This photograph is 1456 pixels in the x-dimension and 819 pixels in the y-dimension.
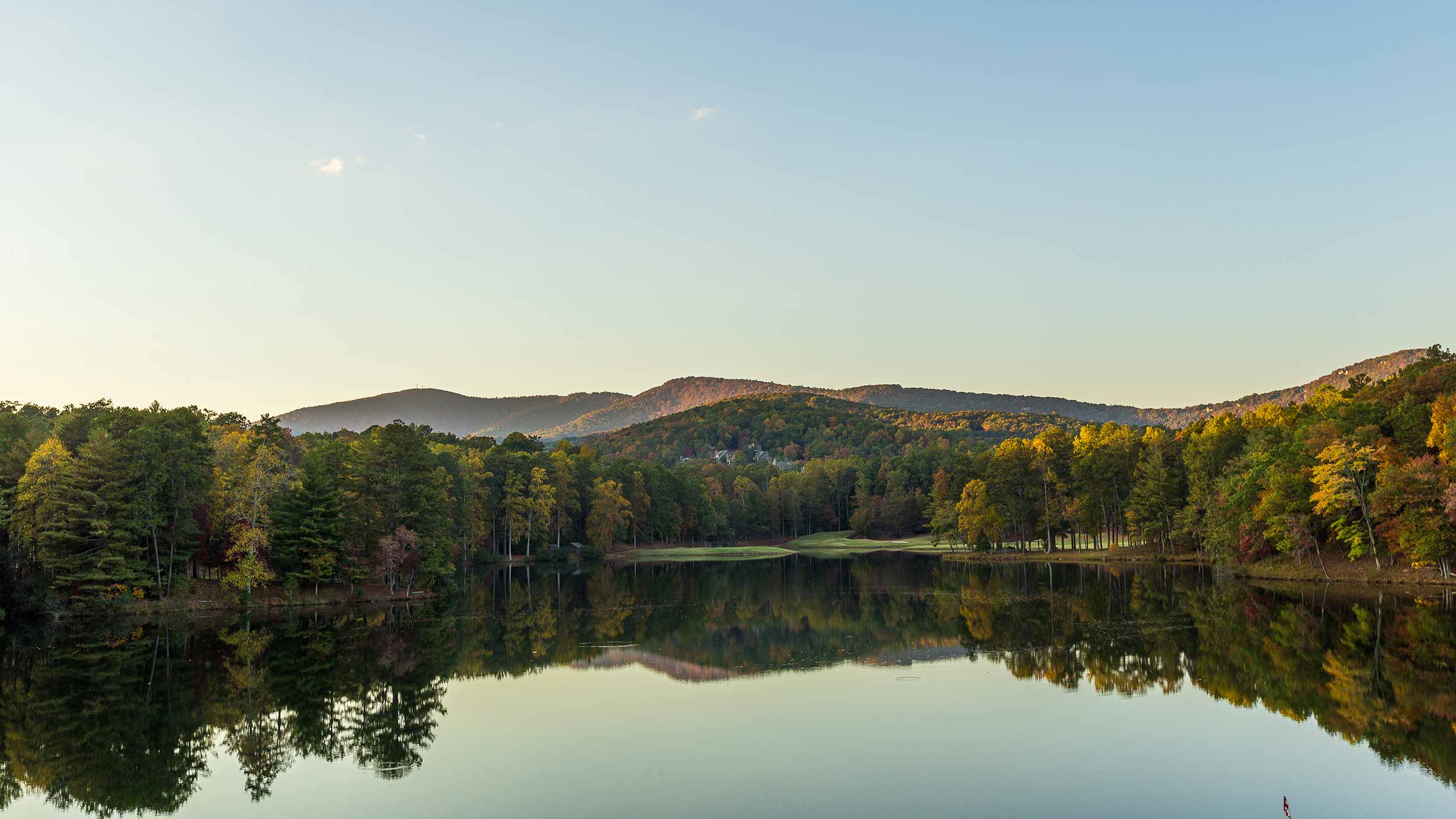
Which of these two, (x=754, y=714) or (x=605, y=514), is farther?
(x=605, y=514)

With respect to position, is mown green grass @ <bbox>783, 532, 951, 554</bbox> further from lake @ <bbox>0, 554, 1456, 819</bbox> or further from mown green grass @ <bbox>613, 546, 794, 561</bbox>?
lake @ <bbox>0, 554, 1456, 819</bbox>

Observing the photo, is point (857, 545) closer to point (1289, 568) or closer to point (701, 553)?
point (701, 553)

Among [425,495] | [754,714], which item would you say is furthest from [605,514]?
[754,714]

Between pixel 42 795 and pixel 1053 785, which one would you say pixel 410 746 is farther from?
pixel 1053 785

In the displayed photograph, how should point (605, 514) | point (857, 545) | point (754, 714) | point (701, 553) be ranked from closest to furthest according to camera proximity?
point (754, 714) < point (605, 514) < point (701, 553) < point (857, 545)

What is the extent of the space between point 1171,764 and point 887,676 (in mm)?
10155

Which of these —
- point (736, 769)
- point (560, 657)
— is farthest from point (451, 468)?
point (736, 769)

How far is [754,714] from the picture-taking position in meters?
22.5

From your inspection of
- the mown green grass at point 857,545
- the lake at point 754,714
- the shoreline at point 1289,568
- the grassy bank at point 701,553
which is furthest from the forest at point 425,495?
the mown green grass at point 857,545

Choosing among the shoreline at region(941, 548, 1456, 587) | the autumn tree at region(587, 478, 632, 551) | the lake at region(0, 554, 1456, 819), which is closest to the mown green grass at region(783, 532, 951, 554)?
the shoreline at region(941, 548, 1456, 587)

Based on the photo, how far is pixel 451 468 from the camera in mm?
80812

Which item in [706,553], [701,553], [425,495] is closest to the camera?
[425,495]

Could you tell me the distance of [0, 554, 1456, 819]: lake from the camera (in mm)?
16453

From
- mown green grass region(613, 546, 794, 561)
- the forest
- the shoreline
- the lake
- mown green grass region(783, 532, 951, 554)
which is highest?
the forest
